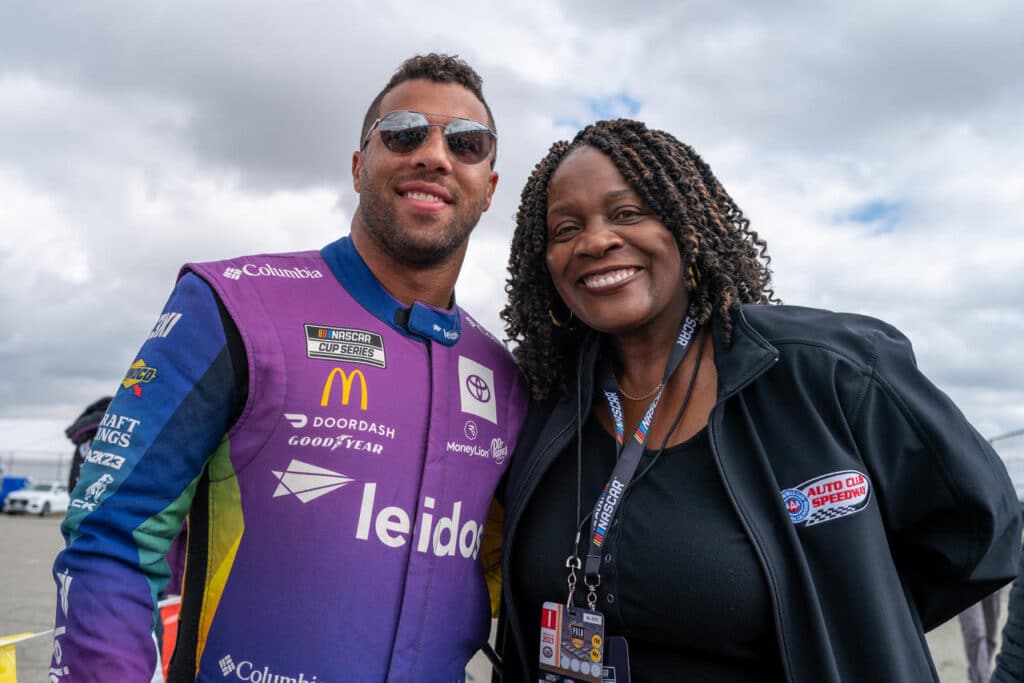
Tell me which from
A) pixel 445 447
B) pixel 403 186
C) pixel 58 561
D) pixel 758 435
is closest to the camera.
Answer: pixel 58 561

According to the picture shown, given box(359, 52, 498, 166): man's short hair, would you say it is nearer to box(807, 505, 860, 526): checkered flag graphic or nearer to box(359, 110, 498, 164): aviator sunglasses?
box(359, 110, 498, 164): aviator sunglasses

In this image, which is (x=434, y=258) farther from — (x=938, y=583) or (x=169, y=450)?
(x=938, y=583)

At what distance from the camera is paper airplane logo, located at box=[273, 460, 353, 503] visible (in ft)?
6.51

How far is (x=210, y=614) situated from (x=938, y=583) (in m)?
1.93

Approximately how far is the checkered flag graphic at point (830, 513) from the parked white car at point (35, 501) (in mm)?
28780

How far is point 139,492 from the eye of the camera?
5.90ft

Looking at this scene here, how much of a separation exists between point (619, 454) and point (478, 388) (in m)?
0.51

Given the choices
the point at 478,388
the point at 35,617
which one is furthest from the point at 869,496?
the point at 35,617

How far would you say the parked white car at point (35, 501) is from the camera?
26250mm

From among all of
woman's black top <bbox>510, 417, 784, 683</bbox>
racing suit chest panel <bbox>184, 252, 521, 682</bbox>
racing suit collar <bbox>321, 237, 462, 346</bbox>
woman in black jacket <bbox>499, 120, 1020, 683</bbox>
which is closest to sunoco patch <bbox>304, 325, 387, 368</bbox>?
racing suit chest panel <bbox>184, 252, 521, 682</bbox>

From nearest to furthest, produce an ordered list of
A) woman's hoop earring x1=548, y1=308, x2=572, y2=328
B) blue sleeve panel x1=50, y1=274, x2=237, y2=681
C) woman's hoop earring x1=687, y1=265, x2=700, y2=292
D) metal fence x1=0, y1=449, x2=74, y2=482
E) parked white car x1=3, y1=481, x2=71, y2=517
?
1. blue sleeve panel x1=50, y1=274, x2=237, y2=681
2. woman's hoop earring x1=687, y1=265, x2=700, y2=292
3. woman's hoop earring x1=548, y1=308, x2=572, y2=328
4. parked white car x1=3, y1=481, x2=71, y2=517
5. metal fence x1=0, y1=449, x2=74, y2=482

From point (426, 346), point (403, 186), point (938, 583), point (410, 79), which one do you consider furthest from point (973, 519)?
point (410, 79)

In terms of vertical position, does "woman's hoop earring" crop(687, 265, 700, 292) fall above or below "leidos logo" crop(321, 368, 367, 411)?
above

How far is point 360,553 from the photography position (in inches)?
78.9
